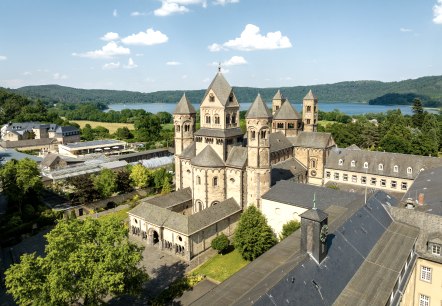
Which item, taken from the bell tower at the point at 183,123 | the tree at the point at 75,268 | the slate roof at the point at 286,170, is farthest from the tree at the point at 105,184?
the tree at the point at 75,268

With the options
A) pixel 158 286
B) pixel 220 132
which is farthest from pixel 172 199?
pixel 158 286

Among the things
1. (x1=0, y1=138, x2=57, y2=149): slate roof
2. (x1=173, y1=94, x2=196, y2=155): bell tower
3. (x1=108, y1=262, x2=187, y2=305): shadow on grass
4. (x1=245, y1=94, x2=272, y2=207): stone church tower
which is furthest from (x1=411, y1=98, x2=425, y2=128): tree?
(x1=0, y1=138, x2=57, y2=149): slate roof

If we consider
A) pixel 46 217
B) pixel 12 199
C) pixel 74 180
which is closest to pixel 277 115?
pixel 74 180

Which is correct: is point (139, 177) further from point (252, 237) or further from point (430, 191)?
point (430, 191)

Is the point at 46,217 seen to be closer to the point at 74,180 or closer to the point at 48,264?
the point at 74,180

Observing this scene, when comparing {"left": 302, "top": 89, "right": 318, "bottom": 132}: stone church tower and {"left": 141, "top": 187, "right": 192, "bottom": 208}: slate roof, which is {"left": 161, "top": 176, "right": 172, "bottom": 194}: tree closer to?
{"left": 141, "top": 187, "right": 192, "bottom": 208}: slate roof

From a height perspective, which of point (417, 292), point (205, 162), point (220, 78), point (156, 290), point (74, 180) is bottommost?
point (156, 290)

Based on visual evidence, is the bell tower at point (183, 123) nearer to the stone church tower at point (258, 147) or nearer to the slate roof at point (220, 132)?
the slate roof at point (220, 132)
